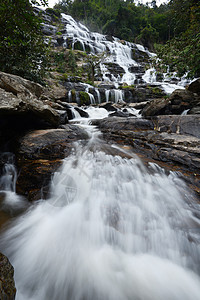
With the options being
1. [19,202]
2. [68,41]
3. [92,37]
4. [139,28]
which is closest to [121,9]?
[139,28]

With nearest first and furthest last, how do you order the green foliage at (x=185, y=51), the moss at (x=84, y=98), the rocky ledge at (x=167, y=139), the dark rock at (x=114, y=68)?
1. the rocky ledge at (x=167, y=139)
2. the green foliage at (x=185, y=51)
3. the moss at (x=84, y=98)
4. the dark rock at (x=114, y=68)

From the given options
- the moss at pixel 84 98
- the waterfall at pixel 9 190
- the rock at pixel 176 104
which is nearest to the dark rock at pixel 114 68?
the moss at pixel 84 98

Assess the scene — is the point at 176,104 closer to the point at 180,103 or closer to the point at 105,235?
the point at 180,103

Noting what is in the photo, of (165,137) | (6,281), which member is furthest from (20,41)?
(6,281)

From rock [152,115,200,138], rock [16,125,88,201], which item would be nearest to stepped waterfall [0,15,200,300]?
rock [16,125,88,201]

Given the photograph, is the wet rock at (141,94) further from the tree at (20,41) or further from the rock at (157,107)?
the tree at (20,41)

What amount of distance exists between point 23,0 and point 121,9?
44.7 meters

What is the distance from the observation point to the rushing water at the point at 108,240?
4.14 ft

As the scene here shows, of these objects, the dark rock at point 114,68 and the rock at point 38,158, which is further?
the dark rock at point 114,68

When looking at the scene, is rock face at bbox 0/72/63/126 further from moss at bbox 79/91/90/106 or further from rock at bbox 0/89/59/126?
moss at bbox 79/91/90/106

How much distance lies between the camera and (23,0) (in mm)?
3348

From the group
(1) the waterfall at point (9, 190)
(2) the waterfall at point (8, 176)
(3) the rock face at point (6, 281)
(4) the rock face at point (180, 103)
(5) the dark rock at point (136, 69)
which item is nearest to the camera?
(3) the rock face at point (6, 281)

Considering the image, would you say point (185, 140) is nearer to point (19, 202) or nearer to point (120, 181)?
point (120, 181)

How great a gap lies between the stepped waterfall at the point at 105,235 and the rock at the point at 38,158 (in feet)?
0.54
